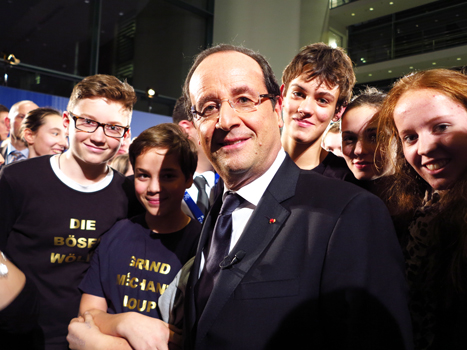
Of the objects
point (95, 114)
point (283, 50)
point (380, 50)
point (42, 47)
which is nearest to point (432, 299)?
point (95, 114)

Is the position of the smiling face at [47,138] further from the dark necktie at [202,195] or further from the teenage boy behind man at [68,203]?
the dark necktie at [202,195]

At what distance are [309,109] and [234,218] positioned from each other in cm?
87

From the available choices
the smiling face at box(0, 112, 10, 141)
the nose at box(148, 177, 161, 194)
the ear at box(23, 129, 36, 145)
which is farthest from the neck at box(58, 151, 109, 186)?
the smiling face at box(0, 112, 10, 141)

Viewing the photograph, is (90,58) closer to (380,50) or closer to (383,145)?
(383,145)

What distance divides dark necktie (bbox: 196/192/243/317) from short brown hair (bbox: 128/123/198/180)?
1.96 ft

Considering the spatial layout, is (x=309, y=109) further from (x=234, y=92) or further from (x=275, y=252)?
(x=275, y=252)

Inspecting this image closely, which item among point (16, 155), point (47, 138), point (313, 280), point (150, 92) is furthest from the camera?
point (150, 92)

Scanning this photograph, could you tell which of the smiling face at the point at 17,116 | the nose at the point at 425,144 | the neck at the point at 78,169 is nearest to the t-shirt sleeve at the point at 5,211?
the neck at the point at 78,169

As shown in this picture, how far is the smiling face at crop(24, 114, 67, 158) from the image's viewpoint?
2.99 metres

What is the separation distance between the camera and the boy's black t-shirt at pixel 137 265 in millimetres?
1430

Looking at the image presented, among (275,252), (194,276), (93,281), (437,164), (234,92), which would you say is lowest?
(93,281)

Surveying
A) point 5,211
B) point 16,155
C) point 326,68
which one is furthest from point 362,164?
point 16,155

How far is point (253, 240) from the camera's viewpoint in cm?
97

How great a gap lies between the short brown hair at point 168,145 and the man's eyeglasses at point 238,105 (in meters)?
0.50
